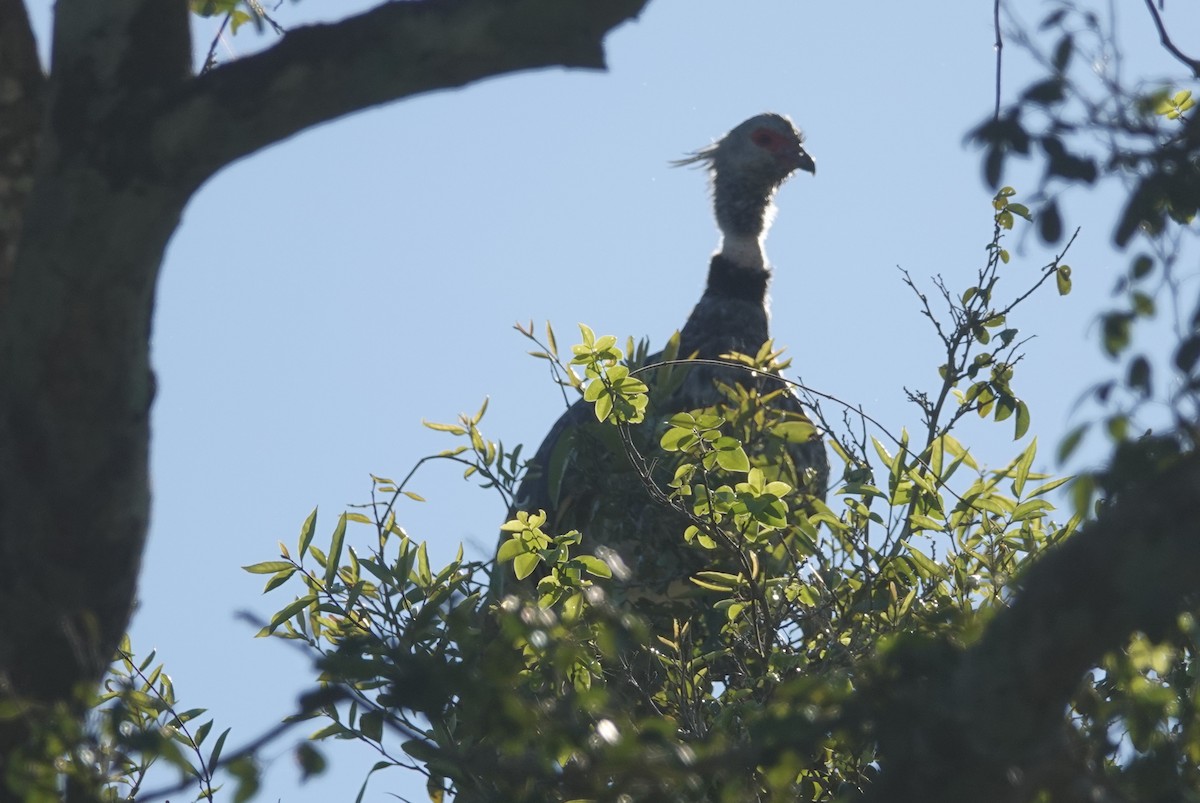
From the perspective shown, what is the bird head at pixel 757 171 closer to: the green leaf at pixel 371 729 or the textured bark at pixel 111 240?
the green leaf at pixel 371 729

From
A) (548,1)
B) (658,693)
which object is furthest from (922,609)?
→ (548,1)

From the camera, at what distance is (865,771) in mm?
3029

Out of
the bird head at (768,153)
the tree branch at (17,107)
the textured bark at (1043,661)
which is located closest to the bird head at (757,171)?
the bird head at (768,153)

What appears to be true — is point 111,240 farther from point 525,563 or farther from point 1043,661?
point 525,563

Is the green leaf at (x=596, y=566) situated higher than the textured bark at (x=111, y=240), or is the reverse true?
the green leaf at (x=596, y=566)

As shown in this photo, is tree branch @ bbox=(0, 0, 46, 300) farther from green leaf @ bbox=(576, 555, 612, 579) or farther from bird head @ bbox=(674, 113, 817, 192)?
bird head @ bbox=(674, 113, 817, 192)

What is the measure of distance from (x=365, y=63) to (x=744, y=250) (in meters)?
4.81

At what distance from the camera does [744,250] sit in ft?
21.1

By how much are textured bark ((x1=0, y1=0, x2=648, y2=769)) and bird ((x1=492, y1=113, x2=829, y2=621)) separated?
34.6 inches

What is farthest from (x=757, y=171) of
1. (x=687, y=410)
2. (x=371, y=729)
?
(x=371, y=729)

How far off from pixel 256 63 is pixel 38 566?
0.61 metres

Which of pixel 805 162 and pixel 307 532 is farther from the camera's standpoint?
pixel 805 162

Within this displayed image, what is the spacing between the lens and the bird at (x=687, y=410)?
12.3ft

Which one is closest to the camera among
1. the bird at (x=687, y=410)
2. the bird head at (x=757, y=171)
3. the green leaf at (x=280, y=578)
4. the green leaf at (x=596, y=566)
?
the green leaf at (x=596, y=566)
